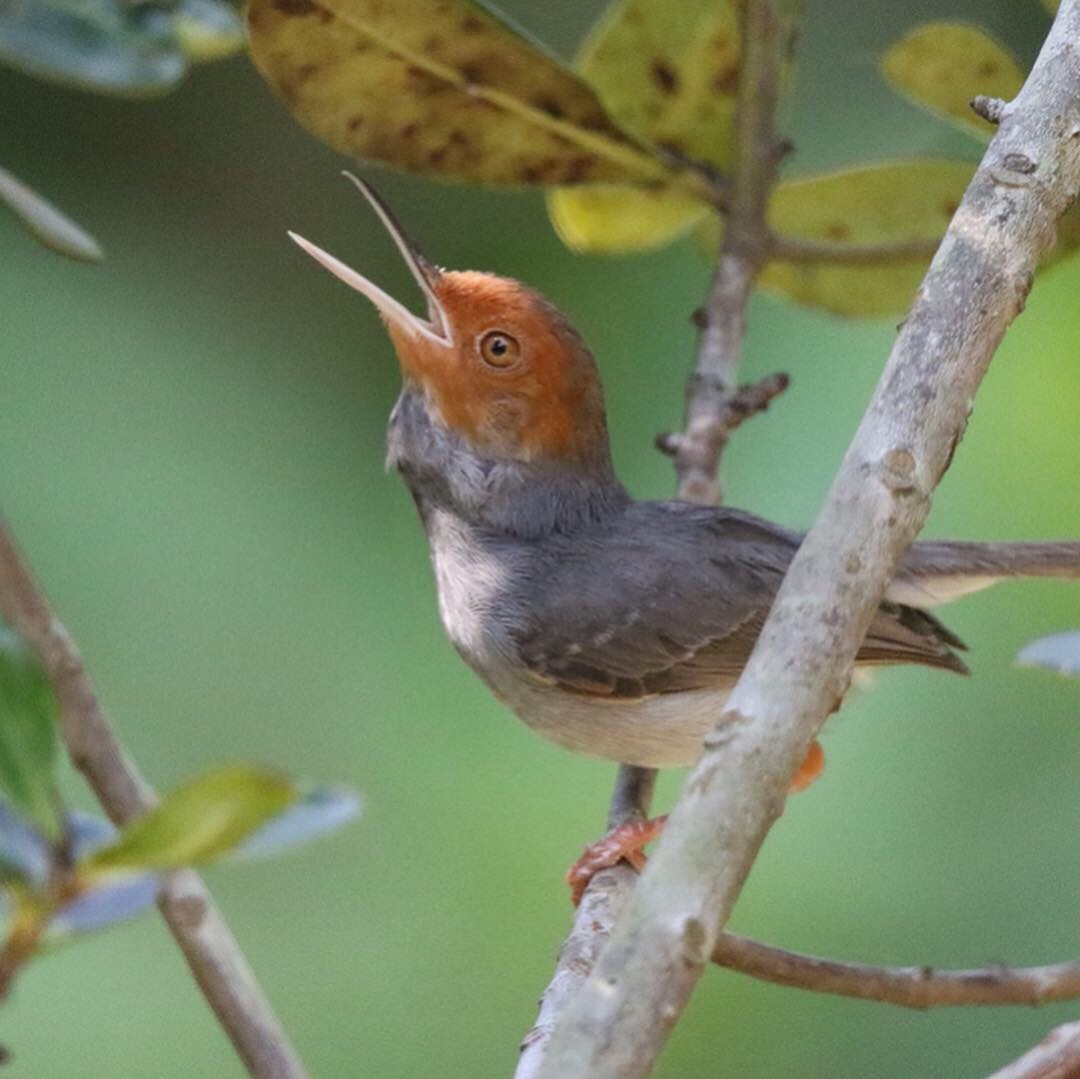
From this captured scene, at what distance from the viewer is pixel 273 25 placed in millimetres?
2547

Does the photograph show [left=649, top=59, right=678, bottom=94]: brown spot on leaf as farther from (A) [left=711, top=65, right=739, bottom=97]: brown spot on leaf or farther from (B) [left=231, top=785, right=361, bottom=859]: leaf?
(B) [left=231, top=785, right=361, bottom=859]: leaf

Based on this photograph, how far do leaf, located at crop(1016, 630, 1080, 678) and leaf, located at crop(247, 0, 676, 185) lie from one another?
1281 mm

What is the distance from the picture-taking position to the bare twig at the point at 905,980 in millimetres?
1916

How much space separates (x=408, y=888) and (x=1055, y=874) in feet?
5.19

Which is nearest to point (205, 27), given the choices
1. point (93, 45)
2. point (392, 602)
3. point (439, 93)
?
point (93, 45)

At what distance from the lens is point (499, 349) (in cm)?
316

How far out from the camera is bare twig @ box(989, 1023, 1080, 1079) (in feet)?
5.63

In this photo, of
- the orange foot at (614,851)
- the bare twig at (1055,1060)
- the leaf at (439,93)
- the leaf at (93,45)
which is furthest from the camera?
the orange foot at (614,851)

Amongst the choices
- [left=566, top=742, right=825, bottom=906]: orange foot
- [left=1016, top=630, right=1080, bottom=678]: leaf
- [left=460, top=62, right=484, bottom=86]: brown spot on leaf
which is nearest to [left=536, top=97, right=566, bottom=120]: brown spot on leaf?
[left=460, top=62, right=484, bottom=86]: brown spot on leaf

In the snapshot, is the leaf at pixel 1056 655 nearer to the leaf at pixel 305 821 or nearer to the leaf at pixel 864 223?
the leaf at pixel 305 821

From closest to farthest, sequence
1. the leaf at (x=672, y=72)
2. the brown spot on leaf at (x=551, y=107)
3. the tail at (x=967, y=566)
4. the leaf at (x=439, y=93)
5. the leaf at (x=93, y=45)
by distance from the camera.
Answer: the leaf at (x=93, y=45) < the leaf at (x=439, y=93) < the brown spot on leaf at (x=551, y=107) < the tail at (x=967, y=566) < the leaf at (x=672, y=72)

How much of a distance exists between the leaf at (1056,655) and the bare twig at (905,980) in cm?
36

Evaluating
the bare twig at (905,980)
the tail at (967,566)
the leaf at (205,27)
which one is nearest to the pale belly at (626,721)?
the tail at (967,566)

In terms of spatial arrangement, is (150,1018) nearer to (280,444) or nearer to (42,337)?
(280,444)
